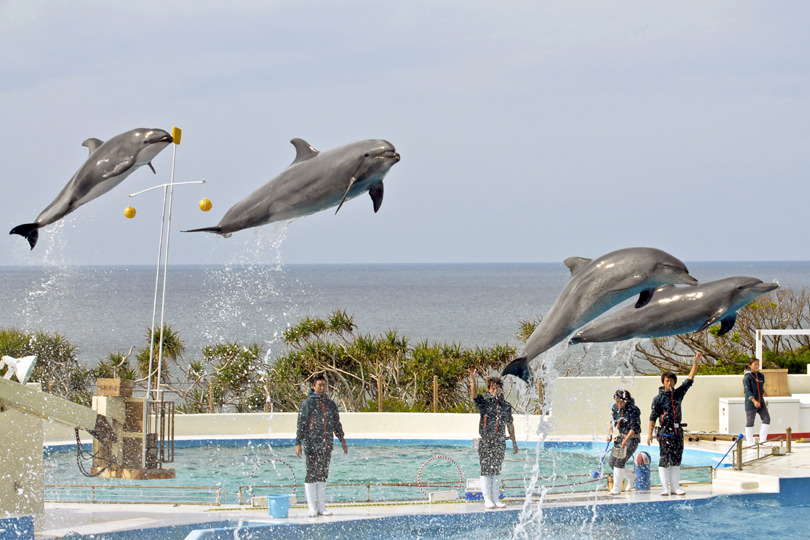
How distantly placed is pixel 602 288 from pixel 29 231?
3.32 metres

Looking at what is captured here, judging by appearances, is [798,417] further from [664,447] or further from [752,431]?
[664,447]

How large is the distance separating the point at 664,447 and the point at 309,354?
10.4 m

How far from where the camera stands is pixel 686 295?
5680 mm

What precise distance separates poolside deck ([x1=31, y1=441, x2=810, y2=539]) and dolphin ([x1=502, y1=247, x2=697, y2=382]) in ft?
10.8

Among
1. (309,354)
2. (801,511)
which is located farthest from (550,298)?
(801,511)

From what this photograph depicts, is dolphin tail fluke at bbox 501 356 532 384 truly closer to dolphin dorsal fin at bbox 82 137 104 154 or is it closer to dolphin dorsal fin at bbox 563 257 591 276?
dolphin dorsal fin at bbox 563 257 591 276

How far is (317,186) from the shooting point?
5.11 m

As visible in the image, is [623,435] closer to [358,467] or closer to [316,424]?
[316,424]

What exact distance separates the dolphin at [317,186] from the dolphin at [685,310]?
168 centimetres

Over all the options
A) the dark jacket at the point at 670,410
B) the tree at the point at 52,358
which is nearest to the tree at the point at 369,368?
the tree at the point at 52,358

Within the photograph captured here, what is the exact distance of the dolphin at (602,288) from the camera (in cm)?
532

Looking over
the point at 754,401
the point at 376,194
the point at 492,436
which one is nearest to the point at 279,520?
the point at 492,436

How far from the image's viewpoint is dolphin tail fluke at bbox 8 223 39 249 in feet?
18.7

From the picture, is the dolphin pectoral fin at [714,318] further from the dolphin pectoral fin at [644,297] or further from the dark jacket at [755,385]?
the dark jacket at [755,385]
